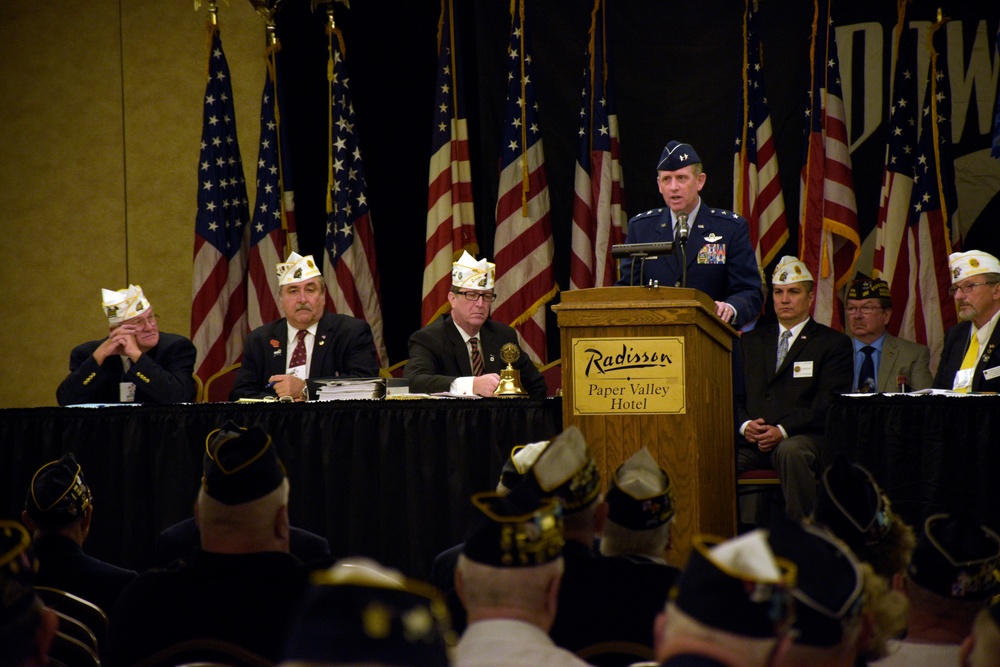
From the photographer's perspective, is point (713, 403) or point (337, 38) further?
point (337, 38)

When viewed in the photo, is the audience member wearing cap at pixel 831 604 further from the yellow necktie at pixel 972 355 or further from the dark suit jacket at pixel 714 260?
the yellow necktie at pixel 972 355

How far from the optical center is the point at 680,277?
500cm

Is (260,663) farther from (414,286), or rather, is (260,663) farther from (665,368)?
(414,286)

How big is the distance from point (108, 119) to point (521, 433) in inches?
198

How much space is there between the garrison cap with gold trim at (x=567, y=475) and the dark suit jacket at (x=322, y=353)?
3598 mm

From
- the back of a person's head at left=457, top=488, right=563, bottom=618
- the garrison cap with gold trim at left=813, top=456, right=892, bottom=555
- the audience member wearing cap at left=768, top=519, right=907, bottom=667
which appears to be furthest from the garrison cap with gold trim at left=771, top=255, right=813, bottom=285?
the back of a person's head at left=457, top=488, right=563, bottom=618

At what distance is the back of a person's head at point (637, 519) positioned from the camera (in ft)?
8.27

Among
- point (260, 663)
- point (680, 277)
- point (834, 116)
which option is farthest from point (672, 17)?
point (260, 663)

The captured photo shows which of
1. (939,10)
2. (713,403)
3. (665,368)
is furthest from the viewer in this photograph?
(939,10)

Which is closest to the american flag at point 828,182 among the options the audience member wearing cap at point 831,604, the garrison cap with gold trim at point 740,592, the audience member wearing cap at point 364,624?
the audience member wearing cap at point 831,604

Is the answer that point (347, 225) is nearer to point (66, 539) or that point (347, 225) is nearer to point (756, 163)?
point (756, 163)

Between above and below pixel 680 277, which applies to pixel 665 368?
below

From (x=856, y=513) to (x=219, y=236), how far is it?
19.7 ft

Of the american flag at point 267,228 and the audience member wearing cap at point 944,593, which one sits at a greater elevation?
the american flag at point 267,228
